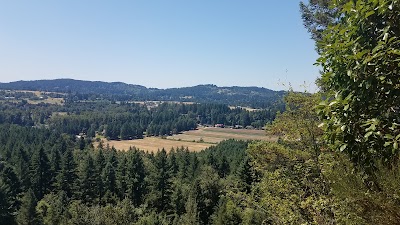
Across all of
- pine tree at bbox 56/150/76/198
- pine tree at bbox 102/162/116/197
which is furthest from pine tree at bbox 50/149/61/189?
pine tree at bbox 102/162/116/197

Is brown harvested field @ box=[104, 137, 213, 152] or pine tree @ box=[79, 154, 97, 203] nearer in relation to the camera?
pine tree @ box=[79, 154, 97, 203]

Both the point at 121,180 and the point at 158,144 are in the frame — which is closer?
the point at 121,180

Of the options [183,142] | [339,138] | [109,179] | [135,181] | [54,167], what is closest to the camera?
[339,138]

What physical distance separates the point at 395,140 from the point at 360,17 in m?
1.62

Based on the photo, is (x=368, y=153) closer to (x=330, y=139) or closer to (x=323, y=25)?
(x=330, y=139)

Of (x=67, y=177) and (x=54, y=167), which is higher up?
(x=54, y=167)

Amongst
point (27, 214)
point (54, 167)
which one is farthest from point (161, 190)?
point (54, 167)

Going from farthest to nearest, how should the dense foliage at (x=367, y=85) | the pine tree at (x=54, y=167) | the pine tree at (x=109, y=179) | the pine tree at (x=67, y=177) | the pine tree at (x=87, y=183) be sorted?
the pine tree at (x=54, y=167)
the pine tree at (x=67, y=177)
the pine tree at (x=109, y=179)
the pine tree at (x=87, y=183)
the dense foliage at (x=367, y=85)

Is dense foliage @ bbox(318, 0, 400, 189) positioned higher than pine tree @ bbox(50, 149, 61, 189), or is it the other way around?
dense foliage @ bbox(318, 0, 400, 189)

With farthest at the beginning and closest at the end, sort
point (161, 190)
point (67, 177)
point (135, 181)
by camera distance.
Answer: point (67, 177), point (135, 181), point (161, 190)

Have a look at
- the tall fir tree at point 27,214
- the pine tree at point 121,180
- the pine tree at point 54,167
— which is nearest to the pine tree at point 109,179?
the pine tree at point 121,180

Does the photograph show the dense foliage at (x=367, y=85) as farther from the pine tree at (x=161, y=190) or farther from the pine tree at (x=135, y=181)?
the pine tree at (x=135, y=181)

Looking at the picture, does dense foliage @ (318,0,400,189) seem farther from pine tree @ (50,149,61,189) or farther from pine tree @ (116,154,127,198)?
pine tree @ (50,149,61,189)

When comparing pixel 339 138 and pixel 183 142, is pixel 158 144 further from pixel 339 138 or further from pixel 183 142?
pixel 339 138
